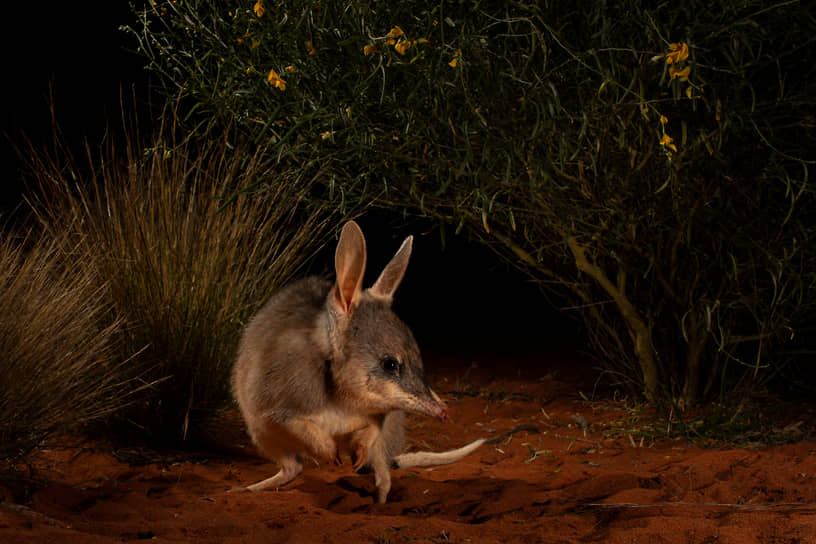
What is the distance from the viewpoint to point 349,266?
3521mm

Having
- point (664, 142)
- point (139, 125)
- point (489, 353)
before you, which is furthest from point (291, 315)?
point (489, 353)

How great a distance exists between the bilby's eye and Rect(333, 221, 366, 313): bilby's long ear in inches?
10.3

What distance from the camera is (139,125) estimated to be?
5785 mm

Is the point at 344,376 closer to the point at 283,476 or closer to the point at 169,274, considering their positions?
the point at 283,476

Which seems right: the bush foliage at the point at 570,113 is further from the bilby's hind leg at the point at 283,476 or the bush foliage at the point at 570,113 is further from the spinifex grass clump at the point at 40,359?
the bilby's hind leg at the point at 283,476

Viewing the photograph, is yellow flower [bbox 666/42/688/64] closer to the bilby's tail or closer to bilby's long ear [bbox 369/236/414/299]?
bilby's long ear [bbox 369/236/414/299]

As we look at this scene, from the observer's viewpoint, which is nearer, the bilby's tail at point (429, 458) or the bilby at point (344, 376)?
the bilby at point (344, 376)

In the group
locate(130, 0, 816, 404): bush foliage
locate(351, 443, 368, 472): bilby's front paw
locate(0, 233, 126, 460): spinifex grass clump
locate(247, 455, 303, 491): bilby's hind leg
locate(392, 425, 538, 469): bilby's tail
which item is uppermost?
locate(130, 0, 816, 404): bush foliage

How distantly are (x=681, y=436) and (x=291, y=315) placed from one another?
2.50 m

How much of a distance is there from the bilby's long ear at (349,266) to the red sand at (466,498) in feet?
2.77

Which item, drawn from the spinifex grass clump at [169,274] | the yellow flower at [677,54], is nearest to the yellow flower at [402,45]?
the yellow flower at [677,54]

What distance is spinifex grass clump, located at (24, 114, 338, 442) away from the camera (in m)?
4.66

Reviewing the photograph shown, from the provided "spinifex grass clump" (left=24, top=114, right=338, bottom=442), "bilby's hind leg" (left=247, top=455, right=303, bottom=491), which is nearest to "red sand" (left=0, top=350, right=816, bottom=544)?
"bilby's hind leg" (left=247, top=455, right=303, bottom=491)

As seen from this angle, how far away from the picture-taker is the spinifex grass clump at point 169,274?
15.3 feet
